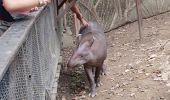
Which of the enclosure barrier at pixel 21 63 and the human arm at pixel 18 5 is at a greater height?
the human arm at pixel 18 5

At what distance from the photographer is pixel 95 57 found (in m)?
6.51

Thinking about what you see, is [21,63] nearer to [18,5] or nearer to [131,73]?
[18,5]

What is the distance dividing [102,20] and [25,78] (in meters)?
7.71

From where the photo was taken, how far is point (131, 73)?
7094 mm

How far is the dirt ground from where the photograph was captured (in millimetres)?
6258

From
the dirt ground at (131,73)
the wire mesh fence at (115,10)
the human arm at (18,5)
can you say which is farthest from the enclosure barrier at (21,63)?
the wire mesh fence at (115,10)

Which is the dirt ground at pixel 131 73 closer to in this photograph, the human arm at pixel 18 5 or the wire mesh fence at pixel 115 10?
the wire mesh fence at pixel 115 10

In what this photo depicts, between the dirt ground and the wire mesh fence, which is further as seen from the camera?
the wire mesh fence

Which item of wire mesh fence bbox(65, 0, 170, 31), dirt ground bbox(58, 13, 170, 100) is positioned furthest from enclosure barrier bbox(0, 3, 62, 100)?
wire mesh fence bbox(65, 0, 170, 31)

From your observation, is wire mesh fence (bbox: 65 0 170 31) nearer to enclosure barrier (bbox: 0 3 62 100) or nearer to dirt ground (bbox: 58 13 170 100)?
dirt ground (bbox: 58 13 170 100)

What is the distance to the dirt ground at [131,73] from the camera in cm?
626

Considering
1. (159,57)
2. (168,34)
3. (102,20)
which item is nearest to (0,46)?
(159,57)

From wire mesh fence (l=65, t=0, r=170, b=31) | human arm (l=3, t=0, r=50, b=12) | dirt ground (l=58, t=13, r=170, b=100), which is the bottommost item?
dirt ground (l=58, t=13, r=170, b=100)

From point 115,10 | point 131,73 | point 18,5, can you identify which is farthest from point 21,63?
point 115,10
